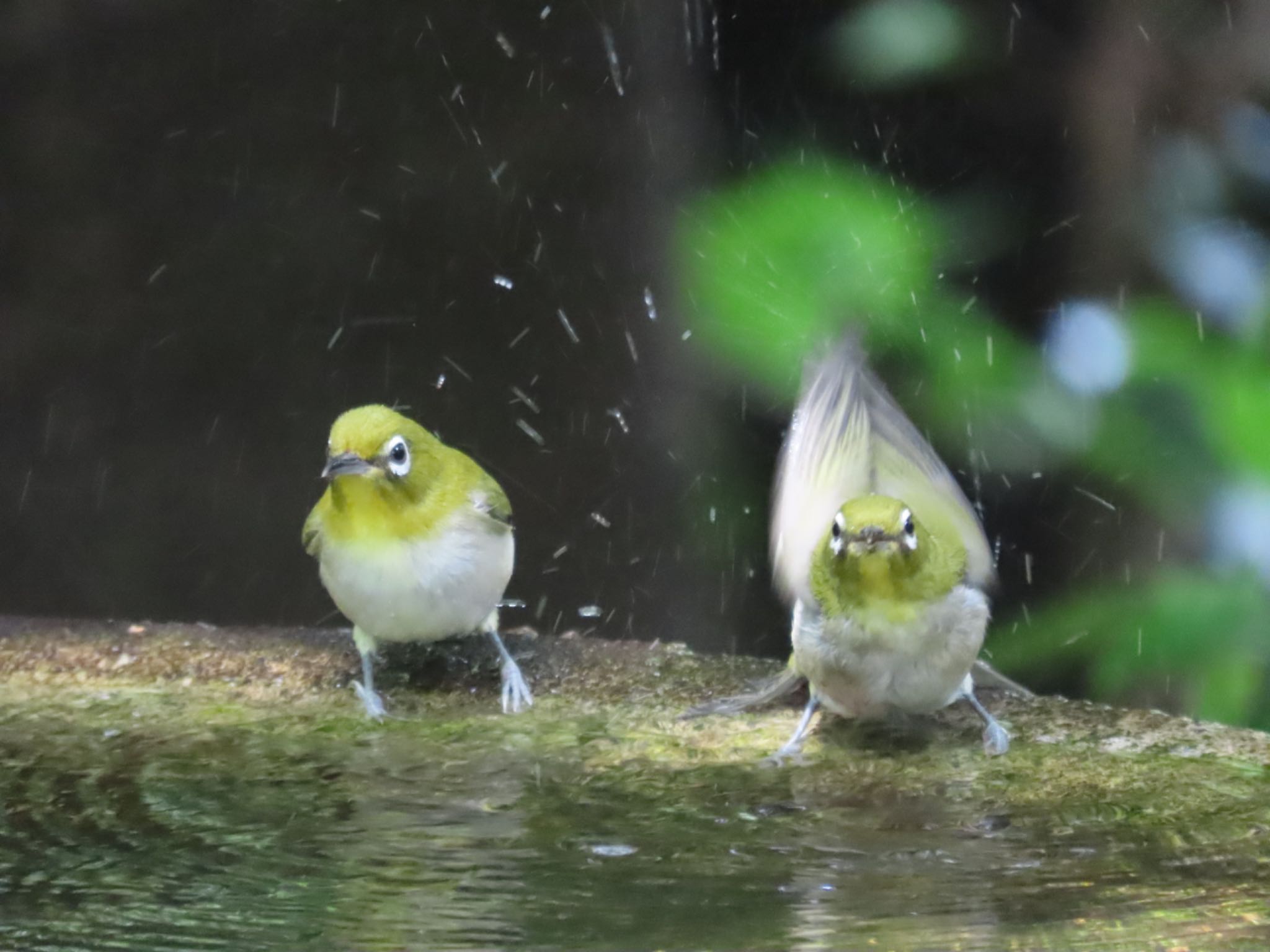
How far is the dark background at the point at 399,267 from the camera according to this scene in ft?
18.1

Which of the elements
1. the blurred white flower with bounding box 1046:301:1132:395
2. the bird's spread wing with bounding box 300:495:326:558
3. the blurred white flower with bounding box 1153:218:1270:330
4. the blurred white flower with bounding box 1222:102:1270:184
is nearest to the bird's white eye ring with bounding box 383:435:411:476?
the bird's spread wing with bounding box 300:495:326:558

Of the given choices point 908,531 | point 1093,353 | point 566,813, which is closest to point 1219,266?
point 1093,353

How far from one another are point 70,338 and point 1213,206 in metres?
4.07

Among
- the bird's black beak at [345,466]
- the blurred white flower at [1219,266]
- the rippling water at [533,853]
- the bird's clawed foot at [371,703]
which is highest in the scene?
the blurred white flower at [1219,266]

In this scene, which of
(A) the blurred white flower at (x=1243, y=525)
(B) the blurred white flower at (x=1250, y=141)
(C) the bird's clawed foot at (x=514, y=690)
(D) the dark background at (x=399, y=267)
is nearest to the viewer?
(C) the bird's clawed foot at (x=514, y=690)

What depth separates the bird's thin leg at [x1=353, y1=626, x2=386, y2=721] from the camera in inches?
133

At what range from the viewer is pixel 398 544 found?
138 inches

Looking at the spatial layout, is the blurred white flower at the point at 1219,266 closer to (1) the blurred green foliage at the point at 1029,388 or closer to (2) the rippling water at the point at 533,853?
(1) the blurred green foliage at the point at 1029,388

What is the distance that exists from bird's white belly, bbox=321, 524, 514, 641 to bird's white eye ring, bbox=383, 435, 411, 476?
0.54 feet

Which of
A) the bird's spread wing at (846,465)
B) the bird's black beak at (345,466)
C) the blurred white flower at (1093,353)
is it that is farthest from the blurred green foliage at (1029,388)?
the bird's black beak at (345,466)

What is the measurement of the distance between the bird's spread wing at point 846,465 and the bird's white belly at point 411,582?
0.74 meters

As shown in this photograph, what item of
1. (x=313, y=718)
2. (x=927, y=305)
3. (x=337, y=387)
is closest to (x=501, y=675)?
(x=313, y=718)

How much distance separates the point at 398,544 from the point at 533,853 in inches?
50.3

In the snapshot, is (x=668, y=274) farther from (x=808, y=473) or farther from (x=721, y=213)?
(x=808, y=473)
